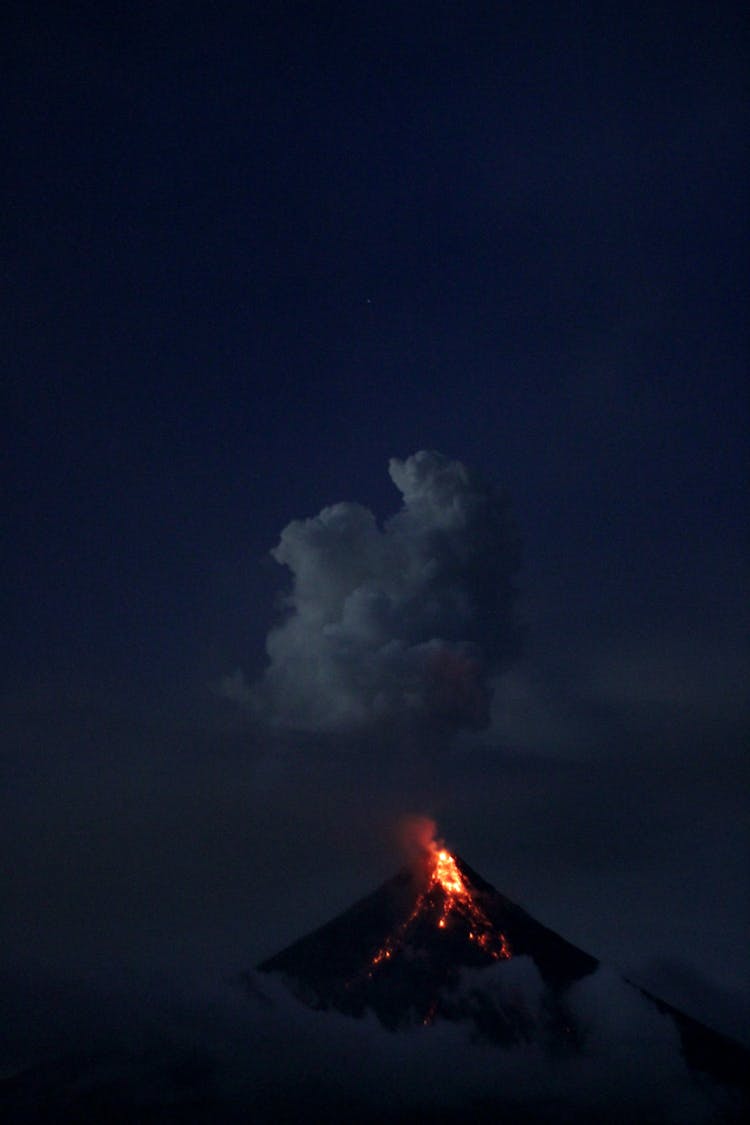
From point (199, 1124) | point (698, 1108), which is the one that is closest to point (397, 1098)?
point (199, 1124)

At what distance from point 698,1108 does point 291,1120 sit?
68.5 m

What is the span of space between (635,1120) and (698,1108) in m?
11.9

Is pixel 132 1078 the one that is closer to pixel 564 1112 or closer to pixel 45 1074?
pixel 45 1074

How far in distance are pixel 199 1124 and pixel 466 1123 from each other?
41.9 metres

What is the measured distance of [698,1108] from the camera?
194000 mm

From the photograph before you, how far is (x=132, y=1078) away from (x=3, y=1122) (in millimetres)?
24278

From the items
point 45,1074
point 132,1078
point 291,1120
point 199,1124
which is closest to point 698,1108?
point 291,1120

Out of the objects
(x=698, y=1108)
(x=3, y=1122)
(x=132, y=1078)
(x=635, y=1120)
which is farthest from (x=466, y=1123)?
(x=3, y=1122)

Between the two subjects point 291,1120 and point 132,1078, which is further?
point 132,1078

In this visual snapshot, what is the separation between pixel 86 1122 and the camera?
6914 inches

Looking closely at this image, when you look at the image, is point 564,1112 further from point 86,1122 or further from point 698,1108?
point 86,1122

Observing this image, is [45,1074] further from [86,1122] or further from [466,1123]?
[466,1123]

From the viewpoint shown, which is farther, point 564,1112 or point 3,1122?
point 564,1112

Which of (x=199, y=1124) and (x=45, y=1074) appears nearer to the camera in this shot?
(x=199, y=1124)
